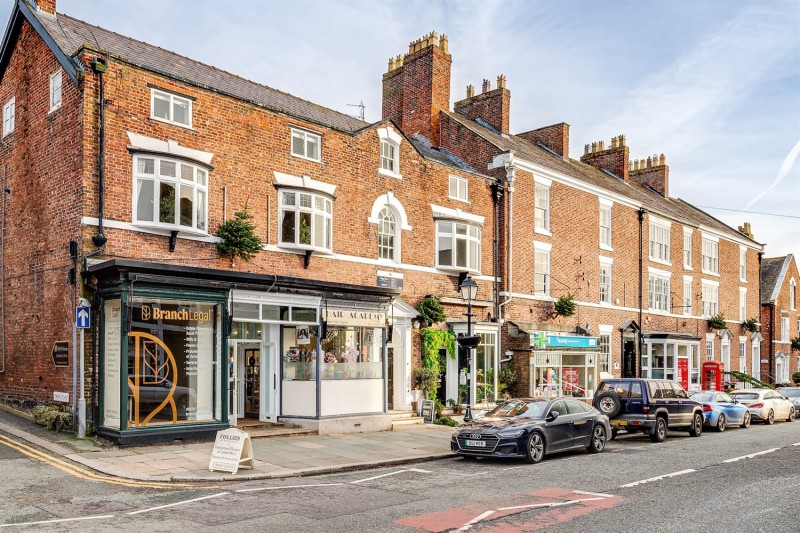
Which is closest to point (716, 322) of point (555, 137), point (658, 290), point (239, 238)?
point (658, 290)

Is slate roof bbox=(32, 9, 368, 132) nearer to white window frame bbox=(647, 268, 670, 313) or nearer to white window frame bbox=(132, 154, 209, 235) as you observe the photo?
white window frame bbox=(132, 154, 209, 235)

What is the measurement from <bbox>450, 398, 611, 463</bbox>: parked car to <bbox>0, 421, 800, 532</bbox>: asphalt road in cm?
38

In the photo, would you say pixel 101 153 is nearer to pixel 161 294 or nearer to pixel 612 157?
pixel 161 294

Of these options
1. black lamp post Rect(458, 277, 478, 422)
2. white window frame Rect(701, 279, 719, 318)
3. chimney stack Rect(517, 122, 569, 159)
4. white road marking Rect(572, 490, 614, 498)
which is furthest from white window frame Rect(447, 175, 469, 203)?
white window frame Rect(701, 279, 719, 318)

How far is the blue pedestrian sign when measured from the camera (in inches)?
586

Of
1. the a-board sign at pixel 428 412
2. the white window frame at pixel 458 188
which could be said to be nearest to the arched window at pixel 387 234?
the white window frame at pixel 458 188

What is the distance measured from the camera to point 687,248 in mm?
38219

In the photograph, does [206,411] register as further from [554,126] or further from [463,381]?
[554,126]

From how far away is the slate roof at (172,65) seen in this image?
17375mm

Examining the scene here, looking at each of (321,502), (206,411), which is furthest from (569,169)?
(321,502)

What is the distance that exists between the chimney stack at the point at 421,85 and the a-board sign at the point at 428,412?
11.8 m

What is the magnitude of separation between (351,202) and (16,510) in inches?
519

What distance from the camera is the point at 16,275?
18.1m

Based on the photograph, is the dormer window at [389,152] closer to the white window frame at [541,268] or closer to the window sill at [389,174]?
the window sill at [389,174]
